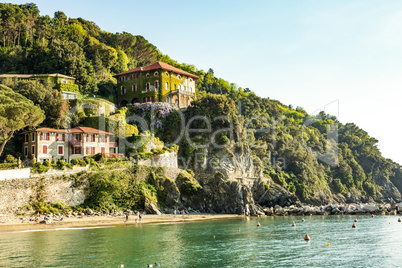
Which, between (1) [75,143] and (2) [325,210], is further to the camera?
(2) [325,210]

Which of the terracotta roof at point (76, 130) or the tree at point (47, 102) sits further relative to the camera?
the tree at point (47, 102)

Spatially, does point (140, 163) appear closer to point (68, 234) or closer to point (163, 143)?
point (163, 143)

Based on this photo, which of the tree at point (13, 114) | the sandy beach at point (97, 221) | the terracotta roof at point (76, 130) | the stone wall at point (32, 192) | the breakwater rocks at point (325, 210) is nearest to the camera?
the sandy beach at point (97, 221)

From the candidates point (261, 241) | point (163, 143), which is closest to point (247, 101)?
point (163, 143)

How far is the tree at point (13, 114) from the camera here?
1892 inches

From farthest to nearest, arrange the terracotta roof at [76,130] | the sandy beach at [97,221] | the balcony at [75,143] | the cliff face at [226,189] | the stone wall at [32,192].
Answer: the cliff face at [226,189] < the balcony at [75,143] < the terracotta roof at [76,130] < the stone wall at [32,192] < the sandy beach at [97,221]

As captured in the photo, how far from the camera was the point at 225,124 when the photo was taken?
75.2m

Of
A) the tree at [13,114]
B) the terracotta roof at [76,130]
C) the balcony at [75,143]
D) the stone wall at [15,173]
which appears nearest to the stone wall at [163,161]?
the terracotta roof at [76,130]

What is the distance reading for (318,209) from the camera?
7862cm

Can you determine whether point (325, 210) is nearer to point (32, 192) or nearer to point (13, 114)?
point (32, 192)

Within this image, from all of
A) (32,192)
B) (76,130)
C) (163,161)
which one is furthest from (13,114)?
(163,161)

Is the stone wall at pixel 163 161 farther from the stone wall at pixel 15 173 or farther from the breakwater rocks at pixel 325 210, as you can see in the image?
the breakwater rocks at pixel 325 210

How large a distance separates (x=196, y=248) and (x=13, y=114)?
101ft

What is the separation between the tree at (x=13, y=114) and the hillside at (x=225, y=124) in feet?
22.6
